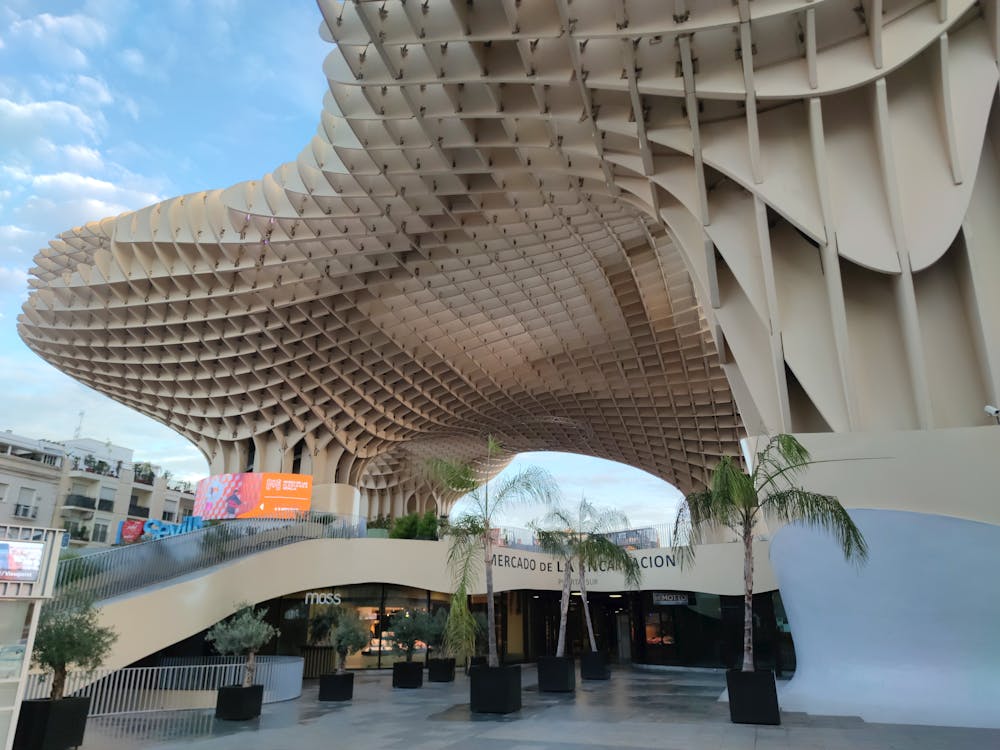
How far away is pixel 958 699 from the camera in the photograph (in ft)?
40.0

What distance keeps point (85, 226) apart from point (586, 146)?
27.0 meters

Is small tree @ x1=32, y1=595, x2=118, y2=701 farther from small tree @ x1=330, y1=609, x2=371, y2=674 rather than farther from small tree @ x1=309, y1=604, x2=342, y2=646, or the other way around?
small tree @ x1=309, y1=604, x2=342, y2=646

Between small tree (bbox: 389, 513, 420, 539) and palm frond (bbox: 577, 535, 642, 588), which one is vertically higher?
small tree (bbox: 389, 513, 420, 539)

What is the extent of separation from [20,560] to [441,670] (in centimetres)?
1751

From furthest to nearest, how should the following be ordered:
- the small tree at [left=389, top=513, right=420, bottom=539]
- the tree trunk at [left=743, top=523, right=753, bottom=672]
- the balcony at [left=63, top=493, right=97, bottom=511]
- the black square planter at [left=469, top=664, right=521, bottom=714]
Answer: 1. the balcony at [left=63, top=493, right=97, bottom=511]
2. the small tree at [left=389, top=513, right=420, bottom=539]
3. the black square planter at [left=469, top=664, right=521, bottom=714]
4. the tree trunk at [left=743, top=523, right=753, bottom=672]

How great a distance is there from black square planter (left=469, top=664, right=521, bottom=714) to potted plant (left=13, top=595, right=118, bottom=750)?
7.63m

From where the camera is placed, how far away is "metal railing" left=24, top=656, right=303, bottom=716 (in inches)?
591

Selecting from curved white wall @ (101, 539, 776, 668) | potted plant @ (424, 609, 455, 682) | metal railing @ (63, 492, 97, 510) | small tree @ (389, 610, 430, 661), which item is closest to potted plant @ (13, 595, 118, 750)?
curved white wall @ (101, 539, 776, 668)

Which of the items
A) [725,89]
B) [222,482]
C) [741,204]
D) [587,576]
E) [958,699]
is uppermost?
[725,89]

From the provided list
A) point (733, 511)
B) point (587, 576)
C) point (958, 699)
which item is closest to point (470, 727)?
point (733, 511)

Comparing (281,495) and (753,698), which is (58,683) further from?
(281,495)

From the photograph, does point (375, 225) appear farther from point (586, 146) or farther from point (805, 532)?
point (805, 532)

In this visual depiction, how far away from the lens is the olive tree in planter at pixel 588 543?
880 inches

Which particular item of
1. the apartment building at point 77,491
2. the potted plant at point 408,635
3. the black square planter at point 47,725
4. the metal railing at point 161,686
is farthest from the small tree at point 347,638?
the apartment building at point 77,491
